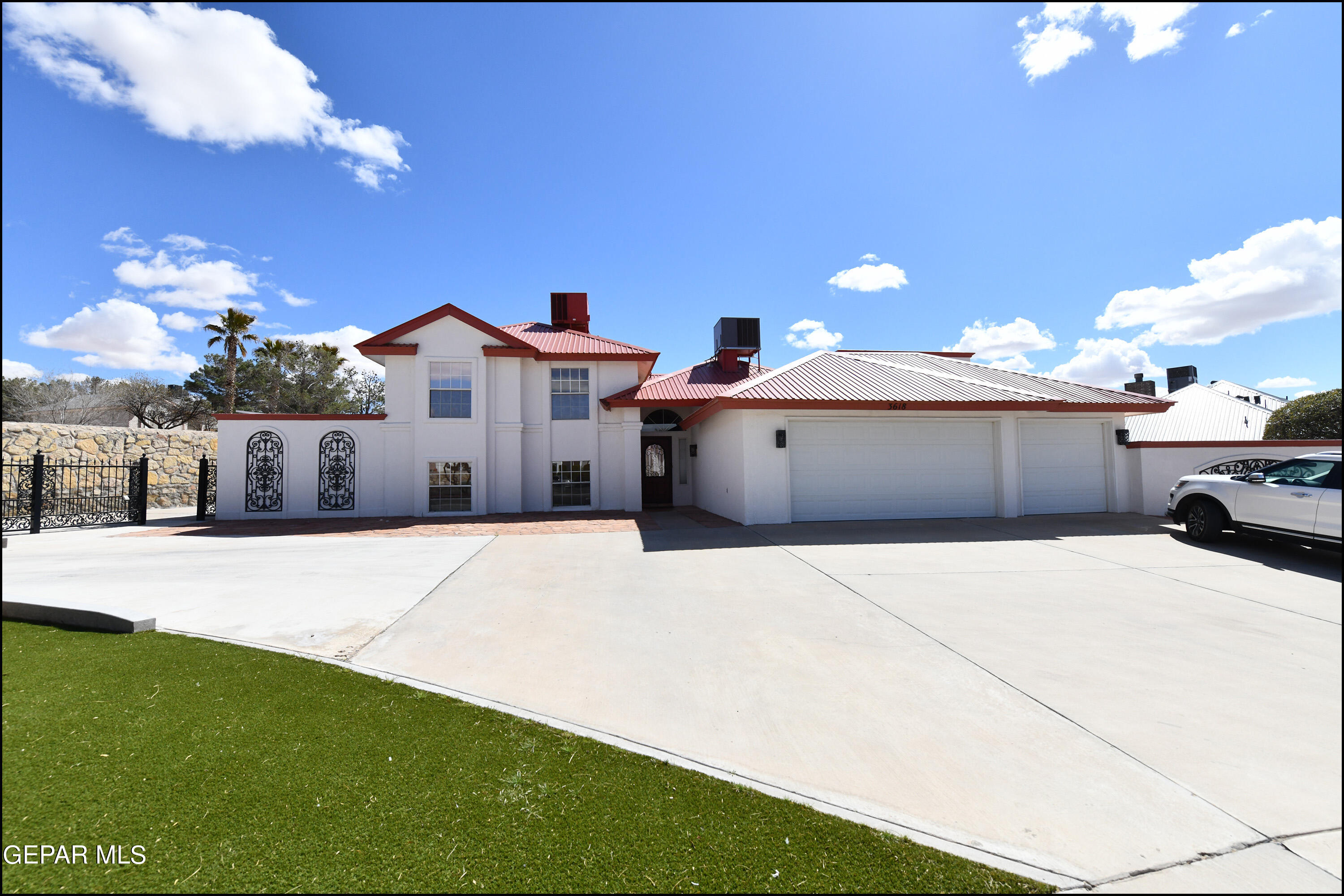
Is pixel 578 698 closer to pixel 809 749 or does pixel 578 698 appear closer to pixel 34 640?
pixel 809 749

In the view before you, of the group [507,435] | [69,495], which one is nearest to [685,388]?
[507,435]

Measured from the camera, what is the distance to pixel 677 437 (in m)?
18.9

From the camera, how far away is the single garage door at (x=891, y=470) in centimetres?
1244

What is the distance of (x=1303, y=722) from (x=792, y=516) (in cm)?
921

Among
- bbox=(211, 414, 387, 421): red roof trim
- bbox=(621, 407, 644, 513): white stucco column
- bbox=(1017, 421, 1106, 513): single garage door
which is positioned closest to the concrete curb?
bbox=(211, 414, 387, 421): red roof trim

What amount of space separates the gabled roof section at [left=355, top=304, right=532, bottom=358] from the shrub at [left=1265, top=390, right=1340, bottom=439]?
81.2 feet

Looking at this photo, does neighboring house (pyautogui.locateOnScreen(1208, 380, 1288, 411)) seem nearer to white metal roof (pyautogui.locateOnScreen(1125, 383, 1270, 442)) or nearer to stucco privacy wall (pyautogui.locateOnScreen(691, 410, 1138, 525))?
white metal roof (pyautogui.locateOnScreen(1125, 383, 1270, 442))

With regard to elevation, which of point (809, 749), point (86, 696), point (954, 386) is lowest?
point (809, 749)

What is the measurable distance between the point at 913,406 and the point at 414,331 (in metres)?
12.4

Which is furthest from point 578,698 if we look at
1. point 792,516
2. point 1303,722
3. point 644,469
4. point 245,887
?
point 644,469

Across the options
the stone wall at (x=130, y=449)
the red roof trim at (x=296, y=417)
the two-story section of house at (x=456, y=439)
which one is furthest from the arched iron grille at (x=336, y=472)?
the stone wall at (x=130, y=449)

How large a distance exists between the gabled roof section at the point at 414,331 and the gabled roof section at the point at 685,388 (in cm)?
298

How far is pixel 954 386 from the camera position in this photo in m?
13.4

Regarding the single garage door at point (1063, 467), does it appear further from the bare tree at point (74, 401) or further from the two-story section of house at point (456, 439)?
the bare tree at point (74, 401)
